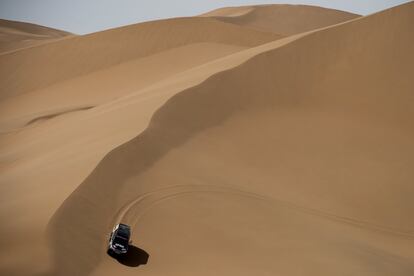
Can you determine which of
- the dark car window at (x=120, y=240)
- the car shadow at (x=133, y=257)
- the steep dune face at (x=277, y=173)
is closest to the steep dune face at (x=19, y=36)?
the steep dune face at (x=277, y=173)

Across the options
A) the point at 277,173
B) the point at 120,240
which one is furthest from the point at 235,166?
the point at 120,240

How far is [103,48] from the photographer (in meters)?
35.5

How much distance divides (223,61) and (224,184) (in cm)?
918

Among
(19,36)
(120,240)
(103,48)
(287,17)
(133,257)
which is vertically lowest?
(19,36)

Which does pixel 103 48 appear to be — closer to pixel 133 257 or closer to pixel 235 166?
pixel 235 166

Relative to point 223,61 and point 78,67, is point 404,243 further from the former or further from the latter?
point 78,67

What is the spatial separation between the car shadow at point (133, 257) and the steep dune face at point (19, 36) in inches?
1148

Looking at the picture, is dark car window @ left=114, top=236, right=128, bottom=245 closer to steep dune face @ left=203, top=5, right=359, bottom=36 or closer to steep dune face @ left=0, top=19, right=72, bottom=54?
steep dune face @ left=0, top=19, right=72, bottom=54

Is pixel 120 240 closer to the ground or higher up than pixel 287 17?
closer to the ground

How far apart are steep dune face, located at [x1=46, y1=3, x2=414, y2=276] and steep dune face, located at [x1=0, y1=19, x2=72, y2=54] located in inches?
883

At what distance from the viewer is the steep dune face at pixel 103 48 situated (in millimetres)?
33750

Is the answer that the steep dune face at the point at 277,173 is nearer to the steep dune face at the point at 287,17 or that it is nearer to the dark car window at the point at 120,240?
the dark car window at the point at 120,240

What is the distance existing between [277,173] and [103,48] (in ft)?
65.6

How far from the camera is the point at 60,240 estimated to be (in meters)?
11.6
